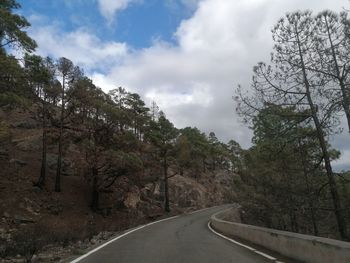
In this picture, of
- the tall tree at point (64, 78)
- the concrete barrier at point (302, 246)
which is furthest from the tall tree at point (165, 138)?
the concrete barrier at point (302, 246)

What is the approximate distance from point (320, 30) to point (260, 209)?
75.5 ft

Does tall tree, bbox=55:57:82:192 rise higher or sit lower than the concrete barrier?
higher

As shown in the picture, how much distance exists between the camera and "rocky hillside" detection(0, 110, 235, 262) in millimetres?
19172

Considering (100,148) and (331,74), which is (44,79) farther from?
(331,74)

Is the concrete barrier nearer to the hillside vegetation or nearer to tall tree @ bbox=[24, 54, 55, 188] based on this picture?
the hillside vegetation

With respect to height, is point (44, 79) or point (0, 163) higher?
point (44, 79)

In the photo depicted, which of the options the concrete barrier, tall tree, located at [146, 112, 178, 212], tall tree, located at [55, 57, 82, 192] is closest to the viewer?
the concrete barrier

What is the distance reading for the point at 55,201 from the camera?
31109 millimetres

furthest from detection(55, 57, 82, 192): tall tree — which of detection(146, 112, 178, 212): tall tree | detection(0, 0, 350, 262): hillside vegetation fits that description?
detection(146, 112, 178, 212): tall tree

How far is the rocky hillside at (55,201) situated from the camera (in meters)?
19.2

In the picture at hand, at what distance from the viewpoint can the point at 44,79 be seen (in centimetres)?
2548

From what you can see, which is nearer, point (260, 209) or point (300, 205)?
point (300, 205)

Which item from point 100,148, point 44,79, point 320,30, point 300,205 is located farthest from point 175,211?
point 320,30

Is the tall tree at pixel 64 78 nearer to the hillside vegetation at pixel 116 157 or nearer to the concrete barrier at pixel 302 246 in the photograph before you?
the hillside vegetation at pixel 116 157
